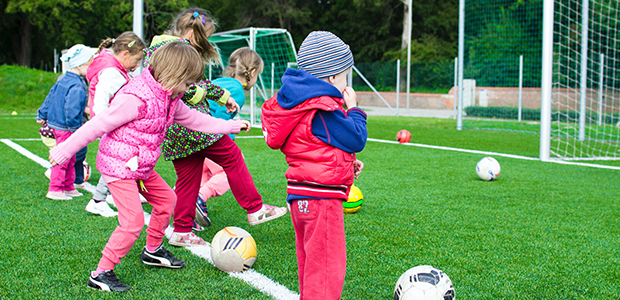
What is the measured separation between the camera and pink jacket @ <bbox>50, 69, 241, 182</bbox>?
277cm

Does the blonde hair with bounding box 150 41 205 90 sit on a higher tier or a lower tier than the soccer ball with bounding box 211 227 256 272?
higher

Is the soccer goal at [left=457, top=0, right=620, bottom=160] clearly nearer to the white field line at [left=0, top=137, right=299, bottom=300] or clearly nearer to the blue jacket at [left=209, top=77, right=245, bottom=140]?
the blue jacket at [left=209, top=77, right=245, bottom=140]

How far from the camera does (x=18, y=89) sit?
21.3 metres

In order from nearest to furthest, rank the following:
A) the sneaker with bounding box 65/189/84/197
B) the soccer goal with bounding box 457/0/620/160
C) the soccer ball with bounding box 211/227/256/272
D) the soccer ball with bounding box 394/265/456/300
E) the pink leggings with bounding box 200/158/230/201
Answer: the soccer ball with bounding box 394/265/456/300 < the soccer ball with bounding box 211/227/256/272 < the pink leggings with bounding box 200/158/230/201 < the sneaker with bounding box 65/189/84/197 < the soccer goal with bounding box 457/0/620/160

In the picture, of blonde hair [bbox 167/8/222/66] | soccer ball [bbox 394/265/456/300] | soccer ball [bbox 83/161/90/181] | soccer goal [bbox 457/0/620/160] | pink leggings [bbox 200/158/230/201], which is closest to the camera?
soccer ball [bbox 394/265/456/300]

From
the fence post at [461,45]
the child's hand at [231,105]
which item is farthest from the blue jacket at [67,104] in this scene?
the fence post at [461,45]

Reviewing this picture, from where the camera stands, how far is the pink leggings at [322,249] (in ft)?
7.46

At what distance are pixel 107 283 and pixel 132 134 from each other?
862 millimetres

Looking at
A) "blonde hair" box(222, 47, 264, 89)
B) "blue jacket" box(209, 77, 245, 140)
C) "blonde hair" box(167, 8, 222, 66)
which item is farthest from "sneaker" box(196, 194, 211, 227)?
"blonde hair" box(167, 8, 222, 66)

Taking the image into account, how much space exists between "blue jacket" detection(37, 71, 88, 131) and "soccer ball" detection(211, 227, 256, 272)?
8.97 ft

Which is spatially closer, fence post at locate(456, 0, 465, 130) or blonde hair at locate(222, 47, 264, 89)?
blonde hair at locate(222, 47, 264, 89)

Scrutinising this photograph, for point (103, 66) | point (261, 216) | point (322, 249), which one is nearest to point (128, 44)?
point (103, 66)

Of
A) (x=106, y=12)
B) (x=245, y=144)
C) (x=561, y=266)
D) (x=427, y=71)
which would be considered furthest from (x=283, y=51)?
(x=106, y=12)

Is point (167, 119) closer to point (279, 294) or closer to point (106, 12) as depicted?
point (279, 294)
